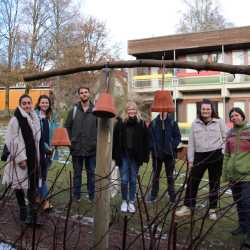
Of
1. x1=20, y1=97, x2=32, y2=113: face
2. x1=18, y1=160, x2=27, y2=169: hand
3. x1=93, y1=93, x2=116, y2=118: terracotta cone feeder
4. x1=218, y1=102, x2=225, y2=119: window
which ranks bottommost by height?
x1=18, y1=160, x2=27, y2=169: hand

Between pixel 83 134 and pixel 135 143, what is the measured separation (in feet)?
2.24

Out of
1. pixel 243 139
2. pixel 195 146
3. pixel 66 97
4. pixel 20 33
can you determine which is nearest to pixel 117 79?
pixel 243 139

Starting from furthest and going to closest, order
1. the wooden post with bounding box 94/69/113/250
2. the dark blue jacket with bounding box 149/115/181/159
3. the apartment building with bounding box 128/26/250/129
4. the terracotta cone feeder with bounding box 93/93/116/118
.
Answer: the apartment building with bounding box 128/26/250/129 < the dark blue jacket with bounding box 149/115/181/159 < the wooden post with bounding box 94/69/113/250 < the terracotta cone feeder with bounding box 93/93/116/118

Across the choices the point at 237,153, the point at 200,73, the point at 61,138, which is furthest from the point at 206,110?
the point at 200,73

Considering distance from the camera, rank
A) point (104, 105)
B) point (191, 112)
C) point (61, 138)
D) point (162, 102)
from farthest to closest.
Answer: point (191, 112) → point (61, 138) → point (162, 102) → point (104, 105)

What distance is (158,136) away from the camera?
6086mm

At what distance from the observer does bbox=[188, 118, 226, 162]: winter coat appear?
5461mm

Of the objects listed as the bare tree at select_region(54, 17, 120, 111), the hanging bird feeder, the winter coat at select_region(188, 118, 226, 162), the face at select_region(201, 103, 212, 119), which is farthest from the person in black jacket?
the bare tree at select_region(54, 17, 120, 111)

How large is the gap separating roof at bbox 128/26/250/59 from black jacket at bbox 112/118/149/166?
2335 cm

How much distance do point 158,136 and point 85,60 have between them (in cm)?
2594

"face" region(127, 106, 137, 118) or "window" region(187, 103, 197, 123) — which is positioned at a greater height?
"window" region(187, 103, 197, 123)

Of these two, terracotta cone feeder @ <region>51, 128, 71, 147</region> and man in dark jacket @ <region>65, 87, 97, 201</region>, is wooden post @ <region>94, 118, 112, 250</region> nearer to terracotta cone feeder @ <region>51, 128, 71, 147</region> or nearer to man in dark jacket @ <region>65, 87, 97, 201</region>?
terracotta cone feeder @ <region>51, 128, 71, 147</region>

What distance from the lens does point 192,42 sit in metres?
29.7

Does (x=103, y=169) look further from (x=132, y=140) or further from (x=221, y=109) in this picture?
(x=221, y=109)
